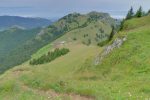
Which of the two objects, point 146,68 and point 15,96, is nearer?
point 15,96

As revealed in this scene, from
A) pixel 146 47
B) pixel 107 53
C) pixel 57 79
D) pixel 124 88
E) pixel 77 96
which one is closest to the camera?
pixel 77 96

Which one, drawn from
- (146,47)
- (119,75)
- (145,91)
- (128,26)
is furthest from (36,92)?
(128,26)

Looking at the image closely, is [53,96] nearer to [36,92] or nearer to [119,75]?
[36,92]

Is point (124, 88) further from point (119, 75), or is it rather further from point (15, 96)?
point (119, 75)

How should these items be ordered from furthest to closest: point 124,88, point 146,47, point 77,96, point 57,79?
→ point 146,47 → point 57,79 → point 124,88 → point 77,96

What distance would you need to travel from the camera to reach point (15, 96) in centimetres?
2803

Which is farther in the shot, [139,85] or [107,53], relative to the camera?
[107,53]

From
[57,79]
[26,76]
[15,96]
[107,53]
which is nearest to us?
[15,96]

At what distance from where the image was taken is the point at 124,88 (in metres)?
31.9

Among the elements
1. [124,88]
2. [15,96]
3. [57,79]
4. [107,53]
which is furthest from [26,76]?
[107,53]

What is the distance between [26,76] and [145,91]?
13246 millimetres

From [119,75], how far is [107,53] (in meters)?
19.9

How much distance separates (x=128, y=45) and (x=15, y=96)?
36.5 metres

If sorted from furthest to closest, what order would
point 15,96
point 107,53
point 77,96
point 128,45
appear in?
point 107,53 → point 128,45 → point 77,96 → point 15,96
